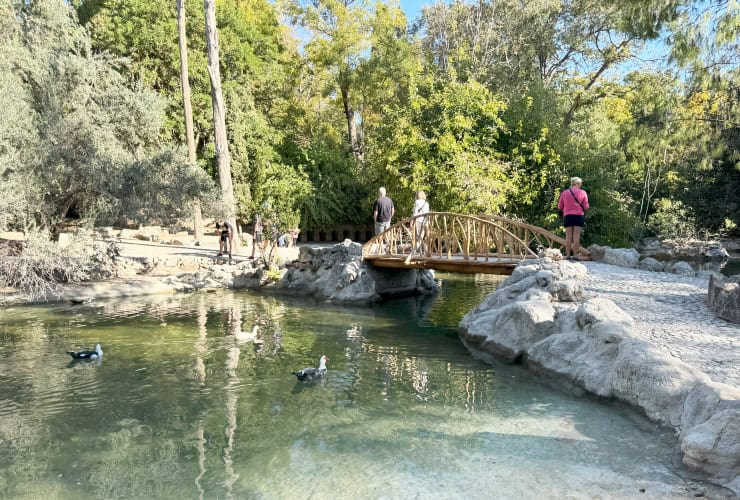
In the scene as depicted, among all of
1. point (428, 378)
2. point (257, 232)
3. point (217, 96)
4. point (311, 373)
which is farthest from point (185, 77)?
point (428, 378)

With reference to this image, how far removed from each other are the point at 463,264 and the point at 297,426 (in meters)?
6.92

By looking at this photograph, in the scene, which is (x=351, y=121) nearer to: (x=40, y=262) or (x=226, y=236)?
(x=226, y=236)

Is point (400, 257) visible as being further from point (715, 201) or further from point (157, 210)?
point (715, 201)

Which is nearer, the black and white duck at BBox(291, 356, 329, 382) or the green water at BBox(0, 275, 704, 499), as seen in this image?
the green water at BBox(0, 275, 704, 499)

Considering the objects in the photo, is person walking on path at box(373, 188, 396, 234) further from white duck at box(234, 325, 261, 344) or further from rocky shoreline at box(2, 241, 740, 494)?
white duck at box(234, 325, 261, 344)

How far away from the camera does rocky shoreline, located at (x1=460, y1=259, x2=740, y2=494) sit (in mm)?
4844

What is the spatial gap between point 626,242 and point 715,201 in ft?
33.3

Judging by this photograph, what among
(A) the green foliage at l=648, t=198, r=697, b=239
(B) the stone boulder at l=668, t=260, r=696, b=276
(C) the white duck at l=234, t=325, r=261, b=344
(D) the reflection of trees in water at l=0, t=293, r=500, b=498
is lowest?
(D) the reflection of trees in water at l=0, t=293, r=500, b=498

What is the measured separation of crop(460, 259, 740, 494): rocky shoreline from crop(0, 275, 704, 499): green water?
0.85 ft

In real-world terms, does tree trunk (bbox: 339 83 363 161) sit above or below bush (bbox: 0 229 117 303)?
above

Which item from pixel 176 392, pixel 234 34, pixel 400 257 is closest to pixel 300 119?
pixel 234 34

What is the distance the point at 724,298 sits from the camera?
8055 mm

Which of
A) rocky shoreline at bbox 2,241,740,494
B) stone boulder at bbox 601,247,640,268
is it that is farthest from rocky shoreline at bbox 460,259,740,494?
stone boulder at bbox 601,247,640,268

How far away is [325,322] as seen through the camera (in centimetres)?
1258
